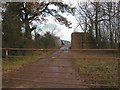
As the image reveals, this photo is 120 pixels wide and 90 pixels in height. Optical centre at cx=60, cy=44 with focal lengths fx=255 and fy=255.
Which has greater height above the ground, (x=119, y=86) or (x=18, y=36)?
(x=18, y=36)

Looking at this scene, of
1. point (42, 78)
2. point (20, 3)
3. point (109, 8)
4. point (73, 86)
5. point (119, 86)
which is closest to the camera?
point (119, 86)

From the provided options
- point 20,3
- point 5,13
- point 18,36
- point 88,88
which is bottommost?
point 88,88

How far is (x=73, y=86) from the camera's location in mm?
8828

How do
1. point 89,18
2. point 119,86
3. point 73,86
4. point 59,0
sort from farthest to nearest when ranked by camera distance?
point 89,18 < point 59,0 < point 73,86 < point 119,86

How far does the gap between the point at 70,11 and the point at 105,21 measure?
6810 millimetres

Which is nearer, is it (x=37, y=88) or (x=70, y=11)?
(x=37, y=88)

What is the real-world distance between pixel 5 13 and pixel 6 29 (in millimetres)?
1284

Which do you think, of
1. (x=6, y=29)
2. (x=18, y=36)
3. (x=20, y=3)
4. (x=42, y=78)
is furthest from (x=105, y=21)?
(x=42, y=78)

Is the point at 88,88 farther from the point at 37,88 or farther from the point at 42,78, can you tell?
the point at 42,78

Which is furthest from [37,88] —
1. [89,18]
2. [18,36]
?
[89,18]

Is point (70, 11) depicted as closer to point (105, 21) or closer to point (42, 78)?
point (105, 21)

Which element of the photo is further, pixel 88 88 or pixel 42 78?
pixel 42 78

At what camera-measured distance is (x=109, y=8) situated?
32.7 metres

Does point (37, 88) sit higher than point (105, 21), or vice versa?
point (105, 21)
